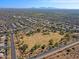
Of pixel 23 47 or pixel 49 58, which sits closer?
pixel 49 58

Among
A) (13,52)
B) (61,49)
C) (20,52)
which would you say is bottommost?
(20,52)

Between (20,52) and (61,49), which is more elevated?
(61,49)

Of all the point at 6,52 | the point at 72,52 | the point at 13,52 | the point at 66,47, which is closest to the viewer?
the point at 13,52

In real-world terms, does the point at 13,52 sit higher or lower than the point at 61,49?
higher

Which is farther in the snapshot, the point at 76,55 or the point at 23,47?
the point at 23,47

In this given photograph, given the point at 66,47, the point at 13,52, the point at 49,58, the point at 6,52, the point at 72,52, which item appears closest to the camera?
the point at 13,52

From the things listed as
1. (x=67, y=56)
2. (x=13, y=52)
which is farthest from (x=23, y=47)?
(x=13, y=52)

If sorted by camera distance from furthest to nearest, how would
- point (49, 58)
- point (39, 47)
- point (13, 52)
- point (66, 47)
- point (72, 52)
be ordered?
point (39, 47)
point (66, 47)
point (72, 52)
point (49, 58)
point (13, 52)

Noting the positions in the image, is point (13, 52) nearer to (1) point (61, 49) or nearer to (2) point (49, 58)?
(2) point (49, 58)

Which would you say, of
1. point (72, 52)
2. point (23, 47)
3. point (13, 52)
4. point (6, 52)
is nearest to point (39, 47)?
point (23, 47)

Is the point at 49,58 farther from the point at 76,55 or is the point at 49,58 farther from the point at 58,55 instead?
the point at 76,55
